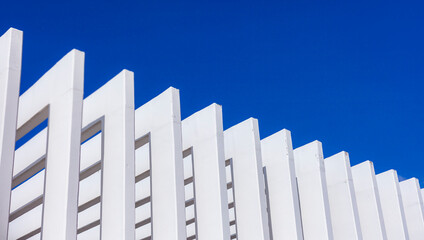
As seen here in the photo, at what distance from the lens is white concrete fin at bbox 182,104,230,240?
11500 mm

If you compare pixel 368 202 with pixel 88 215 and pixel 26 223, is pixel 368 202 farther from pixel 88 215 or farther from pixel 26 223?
pixel 26 223

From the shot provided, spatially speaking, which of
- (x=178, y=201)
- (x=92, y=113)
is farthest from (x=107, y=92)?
(x=178, y=201)

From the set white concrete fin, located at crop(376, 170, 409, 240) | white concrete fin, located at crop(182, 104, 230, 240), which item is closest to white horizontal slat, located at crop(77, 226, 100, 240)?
white concrete fin, located at crop(182, 104, 230, 240)

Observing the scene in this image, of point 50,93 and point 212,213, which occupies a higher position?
point 50,93

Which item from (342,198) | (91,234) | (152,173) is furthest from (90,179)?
(342,198)

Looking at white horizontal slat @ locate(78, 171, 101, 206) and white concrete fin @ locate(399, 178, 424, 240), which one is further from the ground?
white concrete fin @ locate(399, 178, 424, 240)

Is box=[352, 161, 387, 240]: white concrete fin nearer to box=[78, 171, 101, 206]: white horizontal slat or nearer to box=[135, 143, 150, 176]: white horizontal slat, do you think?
box=[135, 143, 150, 176]: white horizontal slat

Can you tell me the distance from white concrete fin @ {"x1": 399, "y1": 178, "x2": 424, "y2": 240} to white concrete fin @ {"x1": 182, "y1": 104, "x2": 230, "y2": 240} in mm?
8920

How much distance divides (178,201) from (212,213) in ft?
4.43

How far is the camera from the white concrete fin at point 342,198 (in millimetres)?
14258

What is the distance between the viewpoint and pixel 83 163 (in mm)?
12703

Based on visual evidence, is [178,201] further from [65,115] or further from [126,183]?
[65,115]

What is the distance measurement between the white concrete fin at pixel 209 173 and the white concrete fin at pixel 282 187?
1943 millimetres

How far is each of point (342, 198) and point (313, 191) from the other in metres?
1.24
